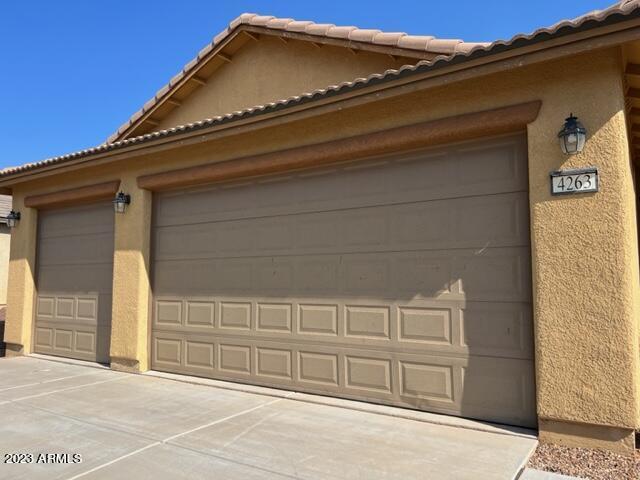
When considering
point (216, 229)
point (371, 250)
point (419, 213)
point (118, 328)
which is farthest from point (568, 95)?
point (118, 328)

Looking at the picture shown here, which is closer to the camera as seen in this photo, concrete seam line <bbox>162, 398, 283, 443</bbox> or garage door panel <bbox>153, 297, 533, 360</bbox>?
concrete seam line <bbox>162, 398, 283, 443</bbox>

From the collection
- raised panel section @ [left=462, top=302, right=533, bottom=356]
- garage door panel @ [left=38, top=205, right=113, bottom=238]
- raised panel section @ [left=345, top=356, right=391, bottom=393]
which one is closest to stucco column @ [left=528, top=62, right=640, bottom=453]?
raised panel section @ [left=462, top=302, right=533, bottom=356]

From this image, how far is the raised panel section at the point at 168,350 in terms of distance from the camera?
7025 mm

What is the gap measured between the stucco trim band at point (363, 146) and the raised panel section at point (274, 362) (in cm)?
234

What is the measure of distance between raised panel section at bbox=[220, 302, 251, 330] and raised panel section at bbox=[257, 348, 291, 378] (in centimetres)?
43

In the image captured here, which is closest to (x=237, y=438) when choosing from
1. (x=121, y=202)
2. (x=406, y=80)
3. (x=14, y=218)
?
(x=406, y=80)

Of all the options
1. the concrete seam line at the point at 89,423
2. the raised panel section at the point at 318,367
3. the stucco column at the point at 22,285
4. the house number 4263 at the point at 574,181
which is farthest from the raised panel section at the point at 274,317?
the stucco column at the point at 22,285

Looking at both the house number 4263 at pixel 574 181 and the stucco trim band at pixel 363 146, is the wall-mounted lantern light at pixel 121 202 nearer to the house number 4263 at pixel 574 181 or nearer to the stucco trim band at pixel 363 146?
the stucco trim band at pixel 363 146

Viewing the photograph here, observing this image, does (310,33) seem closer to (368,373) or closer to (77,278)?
(368,373)

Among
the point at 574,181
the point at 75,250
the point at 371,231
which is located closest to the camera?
the point at 574,181

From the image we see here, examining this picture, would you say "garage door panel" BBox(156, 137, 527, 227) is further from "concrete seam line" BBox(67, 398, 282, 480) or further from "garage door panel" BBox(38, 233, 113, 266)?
"concrete seam line" BBox(67, 398, 282, 480)

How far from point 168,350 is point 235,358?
4.40 ft

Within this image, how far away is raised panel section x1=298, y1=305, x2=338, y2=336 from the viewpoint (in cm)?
562

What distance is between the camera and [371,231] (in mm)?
5430
